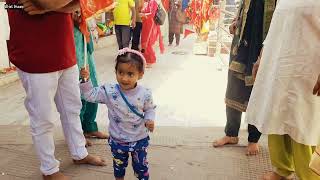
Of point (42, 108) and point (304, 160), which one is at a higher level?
point (42, 108)

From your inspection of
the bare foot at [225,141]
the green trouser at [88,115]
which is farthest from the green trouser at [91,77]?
the bare foot at [225,141]

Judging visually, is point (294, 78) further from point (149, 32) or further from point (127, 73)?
point (149, 32)

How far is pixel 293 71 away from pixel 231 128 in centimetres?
115

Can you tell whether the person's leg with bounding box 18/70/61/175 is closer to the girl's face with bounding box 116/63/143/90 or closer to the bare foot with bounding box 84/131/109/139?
the girl's face with bounding box 116/63/143/90

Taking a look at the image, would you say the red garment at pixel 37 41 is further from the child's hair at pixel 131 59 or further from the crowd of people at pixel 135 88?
the child's hair at pixel 131 59

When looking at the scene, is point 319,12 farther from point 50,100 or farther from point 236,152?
point 50,100

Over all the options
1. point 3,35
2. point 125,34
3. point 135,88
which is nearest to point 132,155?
point 135,88

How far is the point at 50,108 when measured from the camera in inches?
89.8

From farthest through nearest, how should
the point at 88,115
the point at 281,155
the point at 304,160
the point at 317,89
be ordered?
1. the point at 88,115
2. the point at 281,155
3. the point at 304,160
4. the point at 317,89

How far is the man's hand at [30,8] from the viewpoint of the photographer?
6.66 ft

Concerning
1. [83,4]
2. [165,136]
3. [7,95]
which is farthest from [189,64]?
[83,4]

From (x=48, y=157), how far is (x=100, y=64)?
5017 millimetres

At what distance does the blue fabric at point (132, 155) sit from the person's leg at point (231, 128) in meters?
1.06

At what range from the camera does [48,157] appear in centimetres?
238
